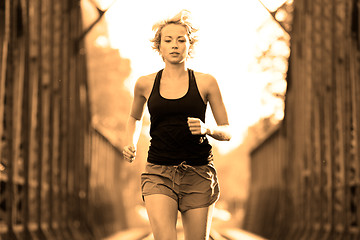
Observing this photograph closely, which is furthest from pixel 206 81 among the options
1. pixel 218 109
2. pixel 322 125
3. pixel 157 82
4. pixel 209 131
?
pixel 322 125

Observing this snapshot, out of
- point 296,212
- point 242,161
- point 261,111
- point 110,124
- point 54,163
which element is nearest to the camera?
point 54,163

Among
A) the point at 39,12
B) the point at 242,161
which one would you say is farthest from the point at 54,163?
the point at 242,161

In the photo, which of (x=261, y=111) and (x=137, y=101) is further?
(x=261, y=111)

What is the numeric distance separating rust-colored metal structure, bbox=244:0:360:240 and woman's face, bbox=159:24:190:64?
6358 mm

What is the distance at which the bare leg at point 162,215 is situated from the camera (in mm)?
5230

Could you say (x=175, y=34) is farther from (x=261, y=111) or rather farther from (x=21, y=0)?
(x=261, y=111)

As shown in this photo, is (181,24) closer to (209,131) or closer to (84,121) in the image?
(209,131)

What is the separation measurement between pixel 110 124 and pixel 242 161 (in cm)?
6712

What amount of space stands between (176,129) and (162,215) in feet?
1.77

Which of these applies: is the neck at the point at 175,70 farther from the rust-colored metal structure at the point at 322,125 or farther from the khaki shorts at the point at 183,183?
the rust-colored metal structure at the point at 322,125

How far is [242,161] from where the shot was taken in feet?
355

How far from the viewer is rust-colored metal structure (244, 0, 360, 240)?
12484 mm

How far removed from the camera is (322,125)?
14.9m

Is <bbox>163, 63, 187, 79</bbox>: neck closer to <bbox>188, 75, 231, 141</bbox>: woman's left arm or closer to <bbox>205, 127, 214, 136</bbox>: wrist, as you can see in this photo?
<bbox>188, 75, 231, 141</bbox>: woman's left arm
